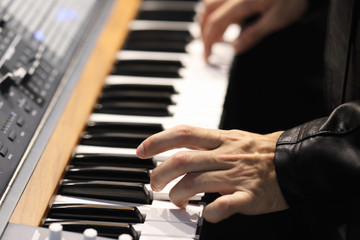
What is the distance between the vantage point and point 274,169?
104 cm

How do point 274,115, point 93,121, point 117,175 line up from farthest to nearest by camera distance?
point 274,115
point 93,121
point 117,175

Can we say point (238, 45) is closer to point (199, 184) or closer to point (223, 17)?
point (223, 17)

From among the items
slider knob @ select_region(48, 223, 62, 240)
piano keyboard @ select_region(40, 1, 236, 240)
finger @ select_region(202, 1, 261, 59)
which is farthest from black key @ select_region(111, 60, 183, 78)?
slider knob @ select_region(48, 223, 62, 240)

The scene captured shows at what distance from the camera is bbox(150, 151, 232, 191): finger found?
1001 mm

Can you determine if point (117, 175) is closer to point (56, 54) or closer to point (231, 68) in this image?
point (56, 54)

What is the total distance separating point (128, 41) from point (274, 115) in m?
0.54

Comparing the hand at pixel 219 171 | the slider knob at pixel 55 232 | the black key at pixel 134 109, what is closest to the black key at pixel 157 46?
the black key at pixel 134 109

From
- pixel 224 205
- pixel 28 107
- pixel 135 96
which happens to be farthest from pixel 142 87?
pixel 224 205

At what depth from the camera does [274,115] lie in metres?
1.79

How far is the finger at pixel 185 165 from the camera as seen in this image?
100cm

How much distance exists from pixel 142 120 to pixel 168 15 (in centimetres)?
62

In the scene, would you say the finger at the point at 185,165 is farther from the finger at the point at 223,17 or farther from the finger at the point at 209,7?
the finger at the point at 209,7

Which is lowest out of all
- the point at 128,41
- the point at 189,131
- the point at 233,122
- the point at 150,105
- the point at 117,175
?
the point at 117,175

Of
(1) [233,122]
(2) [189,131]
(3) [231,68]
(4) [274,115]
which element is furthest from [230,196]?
(4) [274,115]
